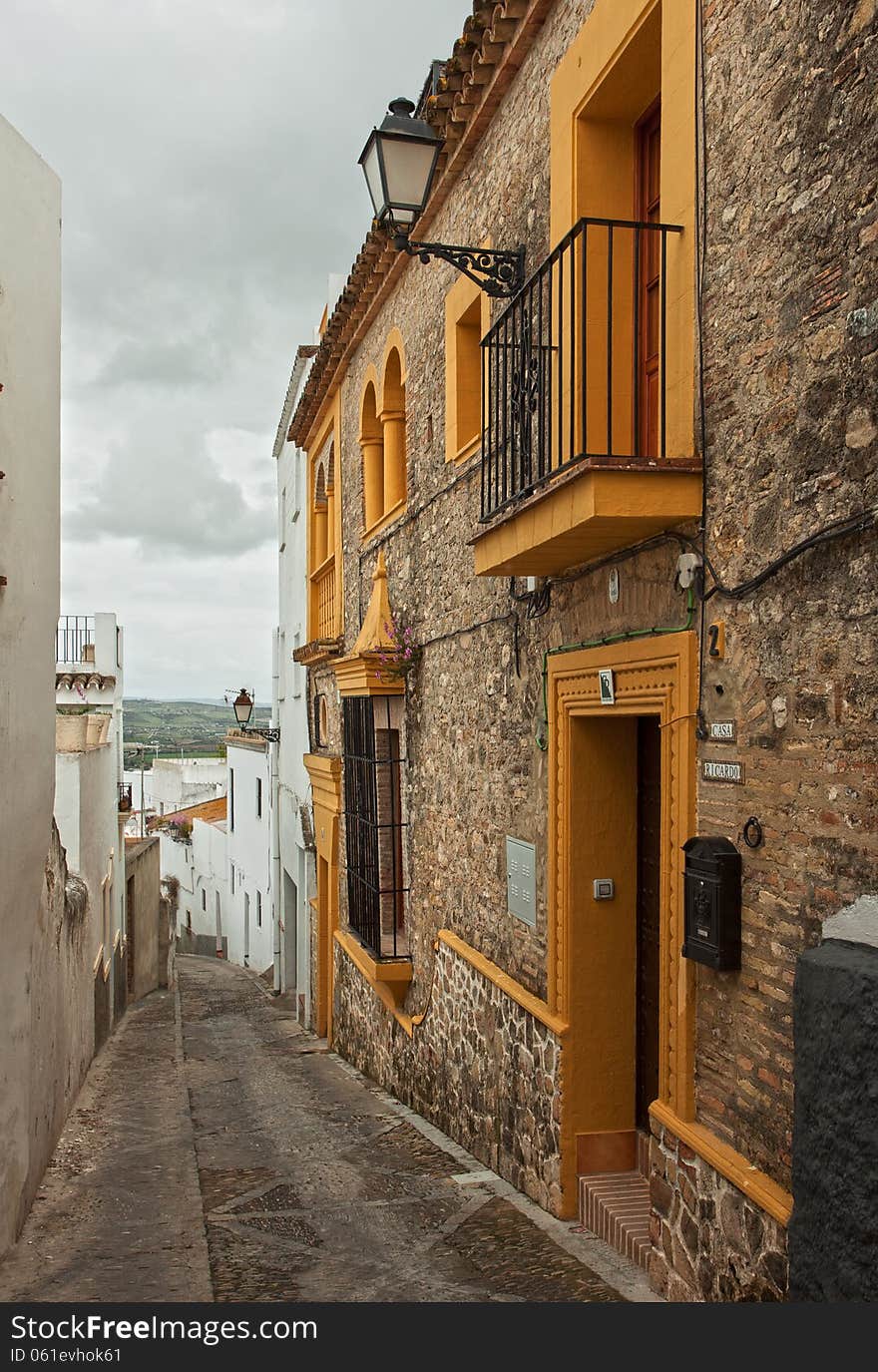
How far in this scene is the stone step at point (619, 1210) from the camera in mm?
4863

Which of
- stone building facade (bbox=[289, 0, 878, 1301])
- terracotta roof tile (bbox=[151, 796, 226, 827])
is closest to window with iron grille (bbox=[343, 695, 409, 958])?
stone building facade (bbox=[289, 0, 878, 1301])

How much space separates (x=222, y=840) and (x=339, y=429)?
21.2 m

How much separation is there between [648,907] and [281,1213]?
2.61 meters

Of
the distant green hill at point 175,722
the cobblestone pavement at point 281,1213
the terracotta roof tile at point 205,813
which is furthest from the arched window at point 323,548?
the distant green hill at point 175,722

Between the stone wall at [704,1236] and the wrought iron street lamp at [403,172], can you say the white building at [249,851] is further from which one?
the stone wall at [704,1236]

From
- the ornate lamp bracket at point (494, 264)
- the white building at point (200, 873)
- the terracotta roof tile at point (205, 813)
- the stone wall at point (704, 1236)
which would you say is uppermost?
the ornate lamp bracket at point (494, 264)

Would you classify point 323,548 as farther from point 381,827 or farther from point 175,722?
point 175,722

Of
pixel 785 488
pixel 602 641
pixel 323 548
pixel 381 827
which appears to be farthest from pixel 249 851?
pixel 785 488

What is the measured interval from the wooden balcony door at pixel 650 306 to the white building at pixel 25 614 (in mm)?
3123

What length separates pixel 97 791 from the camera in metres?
15.4

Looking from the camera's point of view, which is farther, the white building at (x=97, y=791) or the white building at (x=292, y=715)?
the white building at (x=292, y=715)

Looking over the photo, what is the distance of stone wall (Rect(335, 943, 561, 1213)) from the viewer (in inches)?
228

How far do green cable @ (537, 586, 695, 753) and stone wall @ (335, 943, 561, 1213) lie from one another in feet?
5.11

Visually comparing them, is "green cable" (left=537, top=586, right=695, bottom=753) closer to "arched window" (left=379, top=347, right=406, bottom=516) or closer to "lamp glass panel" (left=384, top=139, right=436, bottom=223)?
"lamp glass panel" (left=384, top=139, right=436, bottom=223)
